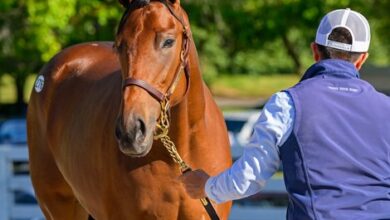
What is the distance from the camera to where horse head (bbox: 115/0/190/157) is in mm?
3652

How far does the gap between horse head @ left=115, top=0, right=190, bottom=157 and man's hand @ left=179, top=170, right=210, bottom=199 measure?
0.23 metres

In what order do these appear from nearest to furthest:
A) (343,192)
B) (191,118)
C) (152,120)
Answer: (343,192), (152,120), (191,118)

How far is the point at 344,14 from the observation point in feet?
10.4

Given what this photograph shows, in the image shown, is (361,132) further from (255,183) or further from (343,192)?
(255,183)

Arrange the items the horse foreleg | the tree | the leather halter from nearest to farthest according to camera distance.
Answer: the leather halter < the horse foreleg < the tree

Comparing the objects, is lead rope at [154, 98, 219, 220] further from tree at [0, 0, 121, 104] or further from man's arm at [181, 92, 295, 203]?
tree at [0, 0, 121, 104]

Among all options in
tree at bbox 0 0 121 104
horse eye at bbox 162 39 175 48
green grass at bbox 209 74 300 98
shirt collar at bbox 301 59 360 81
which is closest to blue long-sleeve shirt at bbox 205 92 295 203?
shirt collar at bbox 301 59 360 81

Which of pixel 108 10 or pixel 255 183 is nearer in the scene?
Answer: pixel 255 183

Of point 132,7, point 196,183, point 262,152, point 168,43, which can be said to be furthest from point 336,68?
point 132,7

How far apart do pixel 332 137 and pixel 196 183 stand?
0.71 m

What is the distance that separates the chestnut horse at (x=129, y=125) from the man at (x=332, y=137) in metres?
0.72

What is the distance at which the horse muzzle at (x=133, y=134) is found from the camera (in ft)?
11.8

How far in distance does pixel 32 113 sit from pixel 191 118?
2225 millimetres

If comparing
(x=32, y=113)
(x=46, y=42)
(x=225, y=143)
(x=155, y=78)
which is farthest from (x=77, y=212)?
(x=46, y=42)
